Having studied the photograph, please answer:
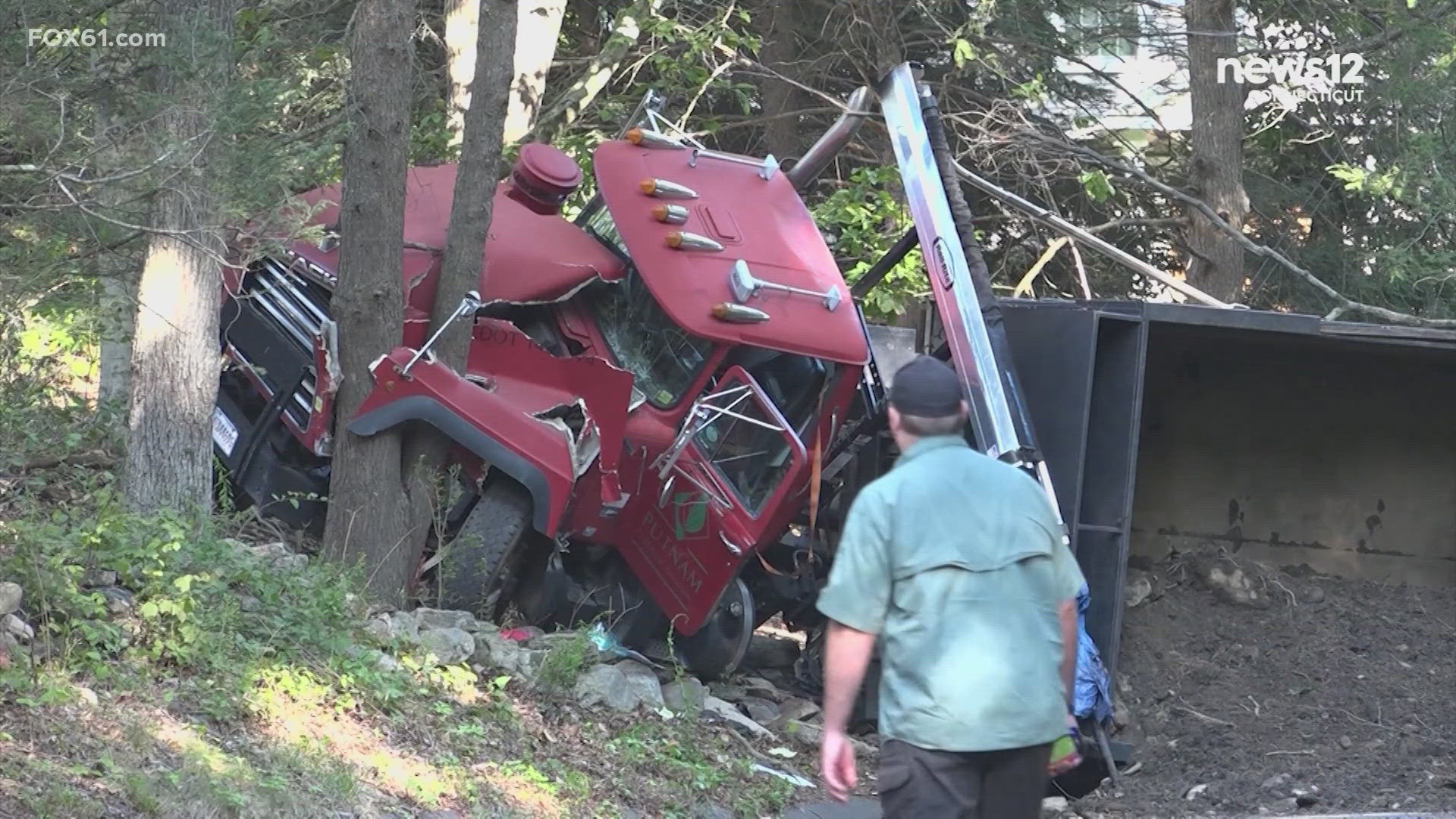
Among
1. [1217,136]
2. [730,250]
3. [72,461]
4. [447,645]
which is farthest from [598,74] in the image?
[447,645]

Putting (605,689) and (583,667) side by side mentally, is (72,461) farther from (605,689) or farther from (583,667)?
(605,689)

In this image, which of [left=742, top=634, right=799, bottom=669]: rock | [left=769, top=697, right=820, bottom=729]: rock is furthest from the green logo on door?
[left=742, top=634, right=799, bottom=669]: rock

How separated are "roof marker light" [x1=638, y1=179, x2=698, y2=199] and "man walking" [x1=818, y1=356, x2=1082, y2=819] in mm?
5333

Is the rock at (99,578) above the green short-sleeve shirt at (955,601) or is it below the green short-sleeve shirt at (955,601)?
below

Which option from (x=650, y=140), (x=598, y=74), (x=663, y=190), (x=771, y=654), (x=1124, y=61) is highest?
(x=1124, y=61)

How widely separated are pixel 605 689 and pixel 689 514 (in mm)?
1239

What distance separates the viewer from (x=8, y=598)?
224 inches

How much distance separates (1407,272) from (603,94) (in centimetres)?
697

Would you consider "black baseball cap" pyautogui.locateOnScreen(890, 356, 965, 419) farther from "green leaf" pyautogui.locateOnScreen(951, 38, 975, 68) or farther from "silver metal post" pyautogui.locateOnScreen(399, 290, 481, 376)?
"green leaf" pyautogui.locateOnScreen(951, 38, 975, 68)

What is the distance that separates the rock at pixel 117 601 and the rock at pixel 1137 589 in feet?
18.2

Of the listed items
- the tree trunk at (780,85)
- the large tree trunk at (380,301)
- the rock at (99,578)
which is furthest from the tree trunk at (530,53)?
the rock at (99,578)

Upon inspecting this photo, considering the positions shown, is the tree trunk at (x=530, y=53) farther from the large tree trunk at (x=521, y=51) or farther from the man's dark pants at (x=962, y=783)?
the man's dark pants at (x=962, y=783)

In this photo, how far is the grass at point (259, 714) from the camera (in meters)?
5.18

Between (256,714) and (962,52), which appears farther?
(962,52)
